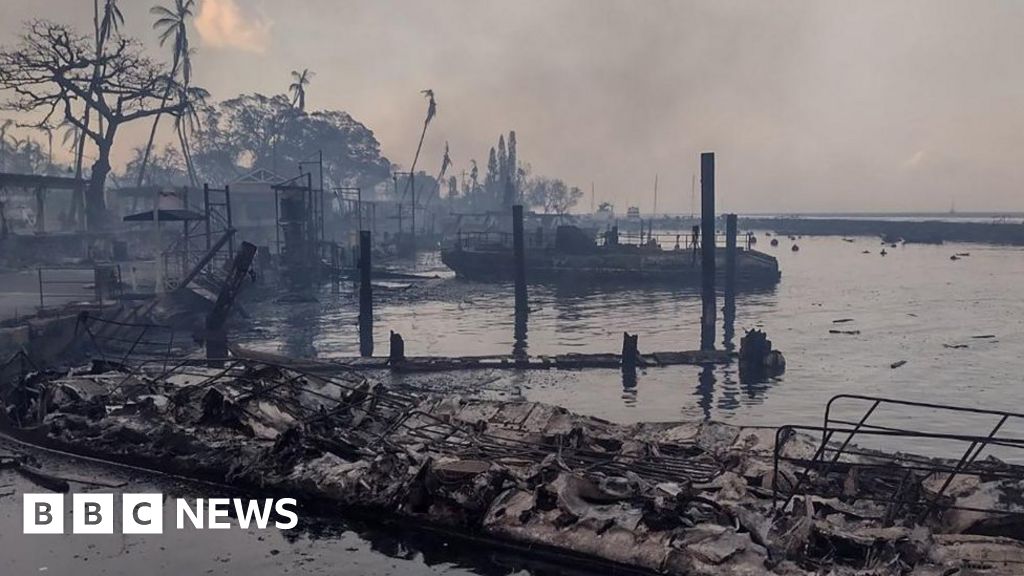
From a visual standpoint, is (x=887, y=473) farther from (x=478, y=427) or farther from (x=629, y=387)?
(x=629, y=387)

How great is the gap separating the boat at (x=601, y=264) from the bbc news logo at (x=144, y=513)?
39244 mm

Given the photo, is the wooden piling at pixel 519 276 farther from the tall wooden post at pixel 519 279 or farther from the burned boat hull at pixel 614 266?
the burned boat hull at pixel 614 266

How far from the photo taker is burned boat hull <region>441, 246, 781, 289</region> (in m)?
49.3

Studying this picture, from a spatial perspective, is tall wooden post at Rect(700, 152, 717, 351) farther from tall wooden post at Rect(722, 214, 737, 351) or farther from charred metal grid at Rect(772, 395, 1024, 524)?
charred metal grid at Rect(772, 395, 1024, 524)

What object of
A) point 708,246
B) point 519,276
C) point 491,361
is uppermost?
point 708,246

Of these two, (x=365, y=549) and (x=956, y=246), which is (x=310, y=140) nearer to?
(x=956, y=246)

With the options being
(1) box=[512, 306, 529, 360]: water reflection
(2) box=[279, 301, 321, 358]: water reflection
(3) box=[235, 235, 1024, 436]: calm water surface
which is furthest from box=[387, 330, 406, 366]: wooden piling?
(2) box=[279, 301, 321, 358]: water reflection

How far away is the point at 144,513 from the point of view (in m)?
11.2

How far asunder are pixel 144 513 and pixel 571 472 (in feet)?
21.0

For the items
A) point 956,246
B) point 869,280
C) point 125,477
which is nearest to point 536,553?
point 125,477

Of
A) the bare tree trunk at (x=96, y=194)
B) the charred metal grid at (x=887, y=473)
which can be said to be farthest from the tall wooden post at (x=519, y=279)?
the bare tree trunk at (x=96, y=194)

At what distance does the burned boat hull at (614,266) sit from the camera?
162ft

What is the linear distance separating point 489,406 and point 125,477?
20.9 feet

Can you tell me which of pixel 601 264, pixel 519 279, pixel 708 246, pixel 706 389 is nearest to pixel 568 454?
pixel 706 389
